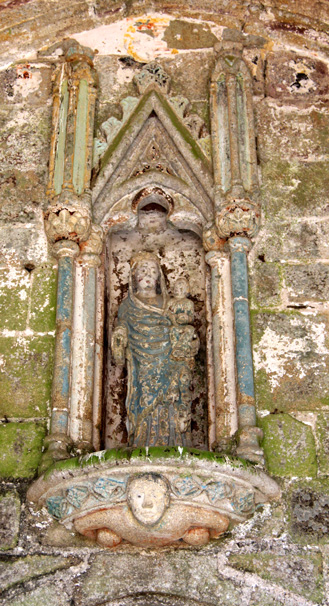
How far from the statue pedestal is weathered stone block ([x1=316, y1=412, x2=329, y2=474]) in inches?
18.5

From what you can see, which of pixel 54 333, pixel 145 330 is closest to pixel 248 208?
pixel 145 330

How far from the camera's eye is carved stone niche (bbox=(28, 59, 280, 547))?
5.11 metres

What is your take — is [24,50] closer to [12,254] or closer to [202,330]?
[12,254]

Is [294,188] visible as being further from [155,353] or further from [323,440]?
[323,440]

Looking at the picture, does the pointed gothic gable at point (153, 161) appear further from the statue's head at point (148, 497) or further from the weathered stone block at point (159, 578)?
the weathered stone block at point (159, 578)

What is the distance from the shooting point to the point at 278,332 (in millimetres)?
5984

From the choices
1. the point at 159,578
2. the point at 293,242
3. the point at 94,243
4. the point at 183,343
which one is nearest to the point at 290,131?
the point at 293,242

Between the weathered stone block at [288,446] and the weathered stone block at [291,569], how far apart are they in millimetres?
521

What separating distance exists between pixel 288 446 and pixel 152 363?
1.05m

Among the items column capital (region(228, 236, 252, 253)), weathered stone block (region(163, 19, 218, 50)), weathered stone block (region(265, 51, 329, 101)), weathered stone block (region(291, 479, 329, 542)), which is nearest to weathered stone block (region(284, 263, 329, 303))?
column capital (region(228, 236, 252, 253))

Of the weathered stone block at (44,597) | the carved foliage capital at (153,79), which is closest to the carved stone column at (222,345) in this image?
the weathered stone block at (44,597)

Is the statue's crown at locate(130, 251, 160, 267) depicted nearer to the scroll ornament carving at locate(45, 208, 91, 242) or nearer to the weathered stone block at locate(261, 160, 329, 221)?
the scroll ornament carving at locate(45, 208, 91, 242)

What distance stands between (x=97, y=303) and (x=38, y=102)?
1901 millimetres

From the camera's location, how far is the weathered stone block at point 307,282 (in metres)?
6.11
